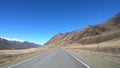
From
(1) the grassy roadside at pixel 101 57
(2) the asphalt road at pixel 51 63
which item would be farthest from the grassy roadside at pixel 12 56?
(1) the grassy roadside at pixel 101 57

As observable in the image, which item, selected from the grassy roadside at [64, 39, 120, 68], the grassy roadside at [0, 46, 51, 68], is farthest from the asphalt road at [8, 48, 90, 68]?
the grassy roadside at [0, 46, 51, 68]

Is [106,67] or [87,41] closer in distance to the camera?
[106,67]

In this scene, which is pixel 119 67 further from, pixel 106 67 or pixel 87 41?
pixel 87 41

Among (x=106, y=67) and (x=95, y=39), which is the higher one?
(x=95, y=39)

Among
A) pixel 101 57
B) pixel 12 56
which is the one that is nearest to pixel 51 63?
pixel 101 57

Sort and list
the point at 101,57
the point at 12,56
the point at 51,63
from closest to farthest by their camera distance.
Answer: the point at 51,63
the point at 101,57
the point at 12,56

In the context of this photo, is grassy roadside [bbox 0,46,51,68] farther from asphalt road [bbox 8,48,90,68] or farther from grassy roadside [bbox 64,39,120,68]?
grassy roadside [bbox 64,39,120,68]

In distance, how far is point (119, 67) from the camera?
1187cm

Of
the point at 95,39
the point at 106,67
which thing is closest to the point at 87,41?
the point at 95,39

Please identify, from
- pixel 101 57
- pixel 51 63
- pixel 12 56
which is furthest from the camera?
pixel 12 56

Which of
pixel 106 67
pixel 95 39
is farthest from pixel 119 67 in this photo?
pixel 95 39

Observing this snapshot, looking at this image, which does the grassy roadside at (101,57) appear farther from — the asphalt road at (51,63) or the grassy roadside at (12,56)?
the grassy roadside at (12,56)

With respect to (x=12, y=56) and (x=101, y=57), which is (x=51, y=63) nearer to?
(x=101, y=57)

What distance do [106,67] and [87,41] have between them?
162255mm
